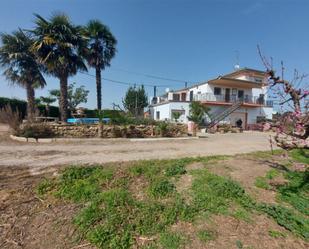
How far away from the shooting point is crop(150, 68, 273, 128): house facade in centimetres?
2328

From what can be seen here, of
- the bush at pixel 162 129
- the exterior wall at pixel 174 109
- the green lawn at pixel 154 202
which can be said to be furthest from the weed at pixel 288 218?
the exterior wall at pixel 174 109

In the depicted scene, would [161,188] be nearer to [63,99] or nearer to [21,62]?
[63,99]

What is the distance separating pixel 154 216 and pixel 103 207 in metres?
0.85

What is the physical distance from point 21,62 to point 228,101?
23620 mm

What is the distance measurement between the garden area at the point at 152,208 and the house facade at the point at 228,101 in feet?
60.5

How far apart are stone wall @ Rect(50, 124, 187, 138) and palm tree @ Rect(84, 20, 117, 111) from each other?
7539 millimetres

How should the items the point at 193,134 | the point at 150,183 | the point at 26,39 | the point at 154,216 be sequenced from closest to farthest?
1. the point at 154,216
2. the point at 150,183
3. the point at 193,134
4. the point at 26,39

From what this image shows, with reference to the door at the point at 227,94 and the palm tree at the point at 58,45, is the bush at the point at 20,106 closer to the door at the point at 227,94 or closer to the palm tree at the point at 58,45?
the palm tree at the point at 58,45

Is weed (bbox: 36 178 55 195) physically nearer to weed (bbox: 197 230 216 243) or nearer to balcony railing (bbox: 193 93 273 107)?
weed (bbox: 197 230 216 243)

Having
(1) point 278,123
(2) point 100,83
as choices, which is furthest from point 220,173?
(2) point 100,83

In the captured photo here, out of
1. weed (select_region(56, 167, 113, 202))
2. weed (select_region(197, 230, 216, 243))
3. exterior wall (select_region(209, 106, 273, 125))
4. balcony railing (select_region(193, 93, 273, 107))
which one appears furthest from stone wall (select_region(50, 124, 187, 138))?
exterior wall (select_region(209, 106, 273, 125))

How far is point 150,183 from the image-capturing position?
3.92 metres

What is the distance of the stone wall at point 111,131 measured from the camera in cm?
991

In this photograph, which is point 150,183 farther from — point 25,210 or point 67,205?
point 25,210
